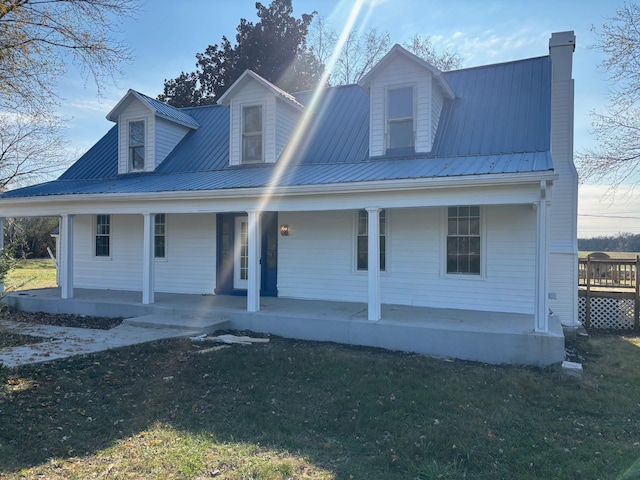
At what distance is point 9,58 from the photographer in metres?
7.68

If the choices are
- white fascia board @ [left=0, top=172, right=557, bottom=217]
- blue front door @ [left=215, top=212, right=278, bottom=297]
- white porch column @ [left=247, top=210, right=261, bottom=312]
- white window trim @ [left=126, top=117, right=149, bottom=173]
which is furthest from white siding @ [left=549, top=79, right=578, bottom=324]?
white window trim @ [left=126, top=117, right=149, bottom=173]

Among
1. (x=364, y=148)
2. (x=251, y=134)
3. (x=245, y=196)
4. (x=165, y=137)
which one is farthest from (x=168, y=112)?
(x=364, y=148)

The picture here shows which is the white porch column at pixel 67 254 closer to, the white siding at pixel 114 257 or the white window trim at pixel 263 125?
the white siding at pixel 114 257

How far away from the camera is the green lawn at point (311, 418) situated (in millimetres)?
3867

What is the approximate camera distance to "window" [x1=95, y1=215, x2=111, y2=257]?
12930 millimetres

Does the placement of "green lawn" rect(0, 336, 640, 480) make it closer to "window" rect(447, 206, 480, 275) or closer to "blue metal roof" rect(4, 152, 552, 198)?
"window" rect(447, 206, 480, 275)

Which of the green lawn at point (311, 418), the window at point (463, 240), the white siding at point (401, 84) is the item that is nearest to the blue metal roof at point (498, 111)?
the white siding at point (401, 84)

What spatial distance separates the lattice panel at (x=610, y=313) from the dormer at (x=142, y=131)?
38.8ft

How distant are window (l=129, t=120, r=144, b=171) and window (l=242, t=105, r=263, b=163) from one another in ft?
10.7

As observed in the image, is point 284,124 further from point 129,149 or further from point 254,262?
point 129,149

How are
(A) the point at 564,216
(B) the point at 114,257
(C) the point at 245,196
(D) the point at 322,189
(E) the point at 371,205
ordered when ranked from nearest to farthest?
(E) the point at 371,205, (D) the point at 322,189, (C) the point at 245,196, (A) the point at 564,216, (B) the point at 114,257

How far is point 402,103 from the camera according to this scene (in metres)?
9.94

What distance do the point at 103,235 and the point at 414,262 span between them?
899cm

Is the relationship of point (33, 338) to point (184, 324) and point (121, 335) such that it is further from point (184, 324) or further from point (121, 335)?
point (184, 324)
